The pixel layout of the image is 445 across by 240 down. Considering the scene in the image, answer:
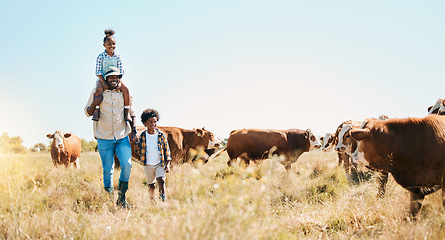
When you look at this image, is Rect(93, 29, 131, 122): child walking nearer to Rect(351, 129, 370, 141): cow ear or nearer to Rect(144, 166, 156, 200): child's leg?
Rect(144, 166, 156, 200): child's leg

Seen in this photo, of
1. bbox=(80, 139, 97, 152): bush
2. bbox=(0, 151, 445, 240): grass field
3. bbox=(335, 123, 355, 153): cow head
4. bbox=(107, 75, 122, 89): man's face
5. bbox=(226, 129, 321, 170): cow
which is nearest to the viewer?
bbox=(0, 151, 445, 240): grass field

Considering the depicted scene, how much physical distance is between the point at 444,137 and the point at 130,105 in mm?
4658

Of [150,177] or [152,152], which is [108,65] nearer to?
[152,152]

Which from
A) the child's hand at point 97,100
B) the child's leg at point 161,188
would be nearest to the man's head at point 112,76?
the child's hand at point 97,100

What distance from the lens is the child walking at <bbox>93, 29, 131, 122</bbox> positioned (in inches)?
209

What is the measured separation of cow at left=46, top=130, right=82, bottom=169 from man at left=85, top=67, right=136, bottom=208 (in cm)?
798

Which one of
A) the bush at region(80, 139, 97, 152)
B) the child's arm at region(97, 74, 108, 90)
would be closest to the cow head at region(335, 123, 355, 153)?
the child's arm at region(97, 74, 108, 90)

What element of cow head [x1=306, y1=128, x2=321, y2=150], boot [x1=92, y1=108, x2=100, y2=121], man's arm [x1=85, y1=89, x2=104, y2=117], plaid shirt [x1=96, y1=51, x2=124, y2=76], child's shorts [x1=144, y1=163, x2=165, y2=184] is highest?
plaid shirt [x1=96, y1=51, x2=124, y2=76]

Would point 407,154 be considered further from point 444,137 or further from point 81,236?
point 81,236

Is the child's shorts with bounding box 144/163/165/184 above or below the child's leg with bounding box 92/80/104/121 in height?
below

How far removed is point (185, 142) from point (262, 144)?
2.99 meters

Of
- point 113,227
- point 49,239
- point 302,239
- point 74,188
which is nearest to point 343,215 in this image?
point 302,239

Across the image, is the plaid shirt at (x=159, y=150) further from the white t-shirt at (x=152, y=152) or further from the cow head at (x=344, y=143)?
the cow head at (x=344, y=143)

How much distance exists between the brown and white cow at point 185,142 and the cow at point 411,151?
6.10m
